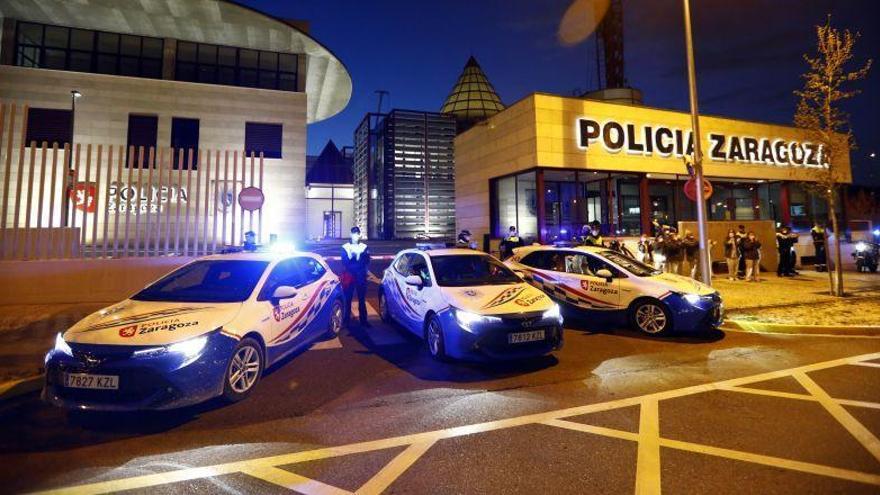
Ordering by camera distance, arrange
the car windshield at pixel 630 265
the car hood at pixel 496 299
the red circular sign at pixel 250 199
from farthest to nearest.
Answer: the red circular sign at pixel 250 199 → the car windshield at pixel 630 265 → the car hood at pixel 496 299

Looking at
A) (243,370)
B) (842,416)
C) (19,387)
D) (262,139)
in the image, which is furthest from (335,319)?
(262,139)

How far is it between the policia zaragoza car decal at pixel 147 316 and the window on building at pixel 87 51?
2144 cm

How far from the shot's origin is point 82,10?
1830 cm

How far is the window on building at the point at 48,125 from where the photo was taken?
18.2 m

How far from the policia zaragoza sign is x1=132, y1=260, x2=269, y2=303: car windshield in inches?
536

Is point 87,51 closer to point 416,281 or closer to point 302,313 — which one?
point 302,313

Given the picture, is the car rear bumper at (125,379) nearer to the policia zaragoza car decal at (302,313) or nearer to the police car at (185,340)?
the police car at (185,340)

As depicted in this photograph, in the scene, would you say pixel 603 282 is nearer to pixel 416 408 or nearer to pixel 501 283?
pixel 501 283

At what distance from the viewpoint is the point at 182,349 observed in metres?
3.72

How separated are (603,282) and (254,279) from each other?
19.2 feet

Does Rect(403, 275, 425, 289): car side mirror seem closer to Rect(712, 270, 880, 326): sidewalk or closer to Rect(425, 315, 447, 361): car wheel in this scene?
Rect(425, 315, 447, 361): car wheel

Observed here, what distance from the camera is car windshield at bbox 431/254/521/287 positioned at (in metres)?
6.05

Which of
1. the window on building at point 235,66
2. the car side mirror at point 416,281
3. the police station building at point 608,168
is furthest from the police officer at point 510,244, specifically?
the window on building at point 235,66

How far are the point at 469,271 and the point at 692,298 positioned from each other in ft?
12.4
